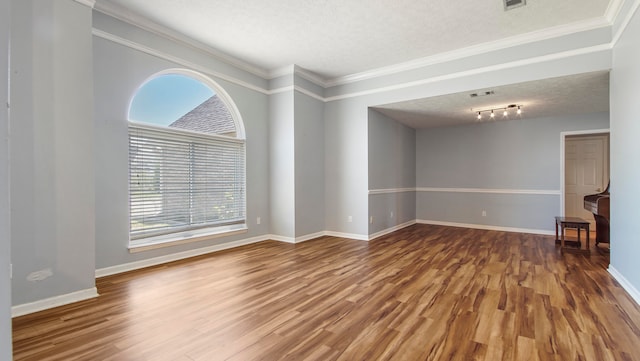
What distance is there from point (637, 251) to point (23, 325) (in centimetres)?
493

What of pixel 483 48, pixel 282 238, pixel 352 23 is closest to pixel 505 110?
pixel 483 48

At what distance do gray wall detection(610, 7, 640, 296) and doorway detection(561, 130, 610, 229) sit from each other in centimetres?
293

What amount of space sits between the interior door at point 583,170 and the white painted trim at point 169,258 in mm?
6387

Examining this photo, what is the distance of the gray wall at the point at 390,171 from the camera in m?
5.38

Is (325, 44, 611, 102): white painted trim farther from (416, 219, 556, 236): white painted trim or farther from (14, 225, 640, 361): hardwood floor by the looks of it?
(416, 219, 556, 236): white painted trim

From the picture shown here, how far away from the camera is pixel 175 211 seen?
3.89m

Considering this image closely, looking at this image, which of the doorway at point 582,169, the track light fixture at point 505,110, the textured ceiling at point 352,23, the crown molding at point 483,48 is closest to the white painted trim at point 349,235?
the crown molding at point 483,48

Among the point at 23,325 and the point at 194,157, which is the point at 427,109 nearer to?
the point at 194,157

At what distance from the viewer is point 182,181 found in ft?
13.0

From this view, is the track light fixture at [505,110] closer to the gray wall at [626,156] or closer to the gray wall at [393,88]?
the gray wall at [393,88]

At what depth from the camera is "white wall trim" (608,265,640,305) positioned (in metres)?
2.49

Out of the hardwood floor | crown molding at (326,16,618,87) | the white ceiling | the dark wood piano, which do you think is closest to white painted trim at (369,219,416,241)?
the hardwood floor

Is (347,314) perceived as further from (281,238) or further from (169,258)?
(281,238)

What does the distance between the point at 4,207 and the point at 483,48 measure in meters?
4.95
